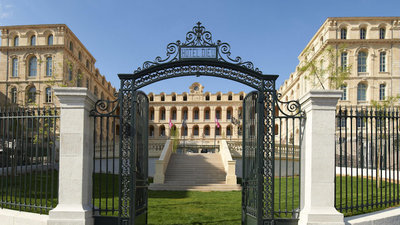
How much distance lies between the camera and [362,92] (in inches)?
1500

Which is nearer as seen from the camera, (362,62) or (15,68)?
(362,62)

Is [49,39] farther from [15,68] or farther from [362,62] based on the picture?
[362,62]

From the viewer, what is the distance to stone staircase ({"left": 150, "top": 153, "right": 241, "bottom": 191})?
58.4 ft

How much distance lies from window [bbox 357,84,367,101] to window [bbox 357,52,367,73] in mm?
1715

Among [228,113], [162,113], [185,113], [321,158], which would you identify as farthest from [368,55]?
[162,113]

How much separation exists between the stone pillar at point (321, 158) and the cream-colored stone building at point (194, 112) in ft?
179

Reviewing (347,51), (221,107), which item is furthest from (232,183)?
(221,107)

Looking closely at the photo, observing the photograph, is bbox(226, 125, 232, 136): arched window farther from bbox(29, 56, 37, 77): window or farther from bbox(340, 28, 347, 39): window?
bbox(29, 56, 37, 77): window

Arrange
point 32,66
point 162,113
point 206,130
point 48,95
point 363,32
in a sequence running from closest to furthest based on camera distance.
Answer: point 363,32 → point 48,95 → point 32,66 → point 206,130 → point 162,113

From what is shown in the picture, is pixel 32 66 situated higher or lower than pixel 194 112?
higher

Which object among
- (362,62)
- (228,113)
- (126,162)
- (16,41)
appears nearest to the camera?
(126,162)

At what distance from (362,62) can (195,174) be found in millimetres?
26873

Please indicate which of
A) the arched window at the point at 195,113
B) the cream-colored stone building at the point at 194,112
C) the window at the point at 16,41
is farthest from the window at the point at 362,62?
the window at the point at 16,41

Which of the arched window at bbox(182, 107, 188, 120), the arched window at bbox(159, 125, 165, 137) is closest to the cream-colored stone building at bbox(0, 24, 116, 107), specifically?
the arched window at bbox(159, 125, 165, 137)
